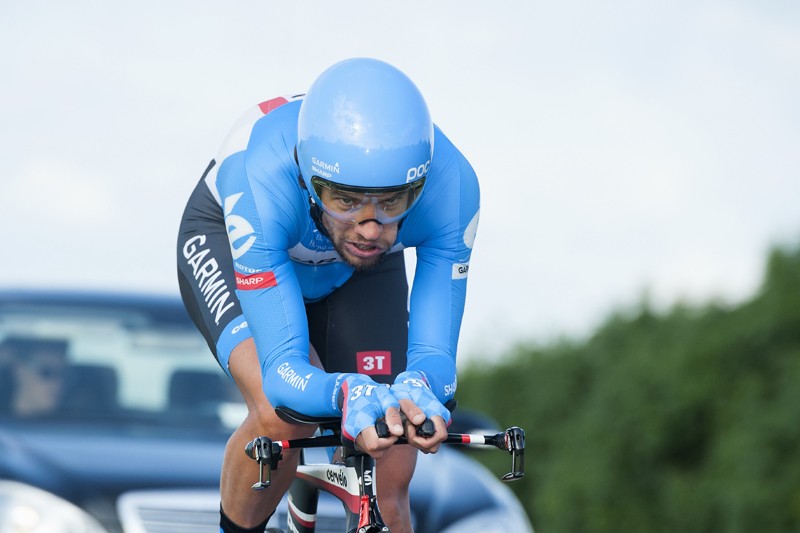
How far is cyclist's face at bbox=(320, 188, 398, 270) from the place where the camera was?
12.8 ft

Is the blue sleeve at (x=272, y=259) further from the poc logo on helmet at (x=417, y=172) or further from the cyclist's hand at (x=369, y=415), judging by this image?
the poc logo on helmet at (x=417, y=172)

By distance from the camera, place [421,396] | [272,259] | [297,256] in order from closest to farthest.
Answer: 1. [421,396]
2. [272,259]
3. [297,256]

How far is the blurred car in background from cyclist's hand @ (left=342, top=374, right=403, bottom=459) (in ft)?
5.47

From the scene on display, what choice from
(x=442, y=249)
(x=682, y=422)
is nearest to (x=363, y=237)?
(x=442, y=249)

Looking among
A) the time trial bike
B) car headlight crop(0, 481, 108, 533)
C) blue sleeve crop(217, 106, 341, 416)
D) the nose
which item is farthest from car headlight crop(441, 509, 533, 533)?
the nose

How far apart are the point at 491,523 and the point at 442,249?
150 centimetres

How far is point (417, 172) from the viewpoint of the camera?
388cm

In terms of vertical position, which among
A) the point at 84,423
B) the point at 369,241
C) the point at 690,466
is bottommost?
the point at 690,466

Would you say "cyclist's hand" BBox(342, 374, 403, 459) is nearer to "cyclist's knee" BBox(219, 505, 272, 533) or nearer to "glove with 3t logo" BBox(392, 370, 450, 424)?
"glove with 3t logo" BBox(392, 370, 450, 424)

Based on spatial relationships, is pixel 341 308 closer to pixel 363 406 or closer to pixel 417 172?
pixel 417 172

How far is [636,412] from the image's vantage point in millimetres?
15320

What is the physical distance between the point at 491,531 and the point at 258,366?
5.01ft

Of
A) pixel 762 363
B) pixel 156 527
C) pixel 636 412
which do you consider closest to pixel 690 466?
pixel 636 412

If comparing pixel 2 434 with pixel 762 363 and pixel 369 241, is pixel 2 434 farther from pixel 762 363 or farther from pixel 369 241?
pixel 762 363
